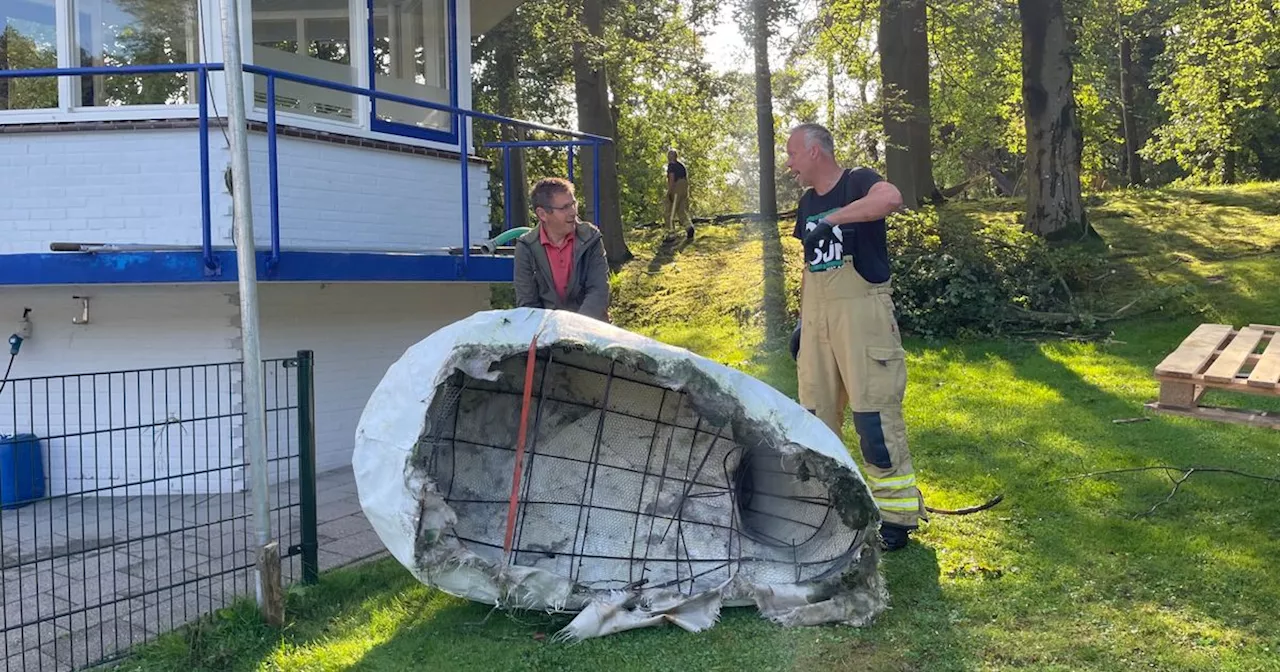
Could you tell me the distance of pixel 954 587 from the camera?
12.6 feet

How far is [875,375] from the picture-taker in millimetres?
4258

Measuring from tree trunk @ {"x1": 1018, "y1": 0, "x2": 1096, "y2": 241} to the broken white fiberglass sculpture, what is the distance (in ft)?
30.9

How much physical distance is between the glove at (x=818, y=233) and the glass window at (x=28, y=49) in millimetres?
5197

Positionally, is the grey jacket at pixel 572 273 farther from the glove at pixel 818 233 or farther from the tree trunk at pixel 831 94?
the tree trunk at pixel 831 94

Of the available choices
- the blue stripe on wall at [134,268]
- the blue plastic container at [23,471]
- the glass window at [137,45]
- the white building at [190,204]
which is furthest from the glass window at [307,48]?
the blue plastic container at [23,471]

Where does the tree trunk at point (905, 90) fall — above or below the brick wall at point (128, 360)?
above

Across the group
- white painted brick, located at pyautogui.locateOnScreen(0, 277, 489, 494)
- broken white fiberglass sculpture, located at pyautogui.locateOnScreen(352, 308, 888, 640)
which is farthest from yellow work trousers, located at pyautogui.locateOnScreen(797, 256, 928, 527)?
white painted brick, located at pyautogui.locateOnScreen(0, 277, 489, 494)

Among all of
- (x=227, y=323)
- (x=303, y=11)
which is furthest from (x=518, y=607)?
(x=303, y=11)

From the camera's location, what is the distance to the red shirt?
4602 millimetres

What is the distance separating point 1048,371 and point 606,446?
565cm

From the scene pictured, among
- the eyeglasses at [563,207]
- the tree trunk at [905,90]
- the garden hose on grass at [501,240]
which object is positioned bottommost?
the eyeglasses at [563,207]

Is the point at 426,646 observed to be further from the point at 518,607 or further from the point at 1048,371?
the point at 1048,371

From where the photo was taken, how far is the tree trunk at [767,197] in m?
11.6

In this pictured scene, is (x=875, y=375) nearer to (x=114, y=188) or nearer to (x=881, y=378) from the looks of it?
(x=881, y=378)
